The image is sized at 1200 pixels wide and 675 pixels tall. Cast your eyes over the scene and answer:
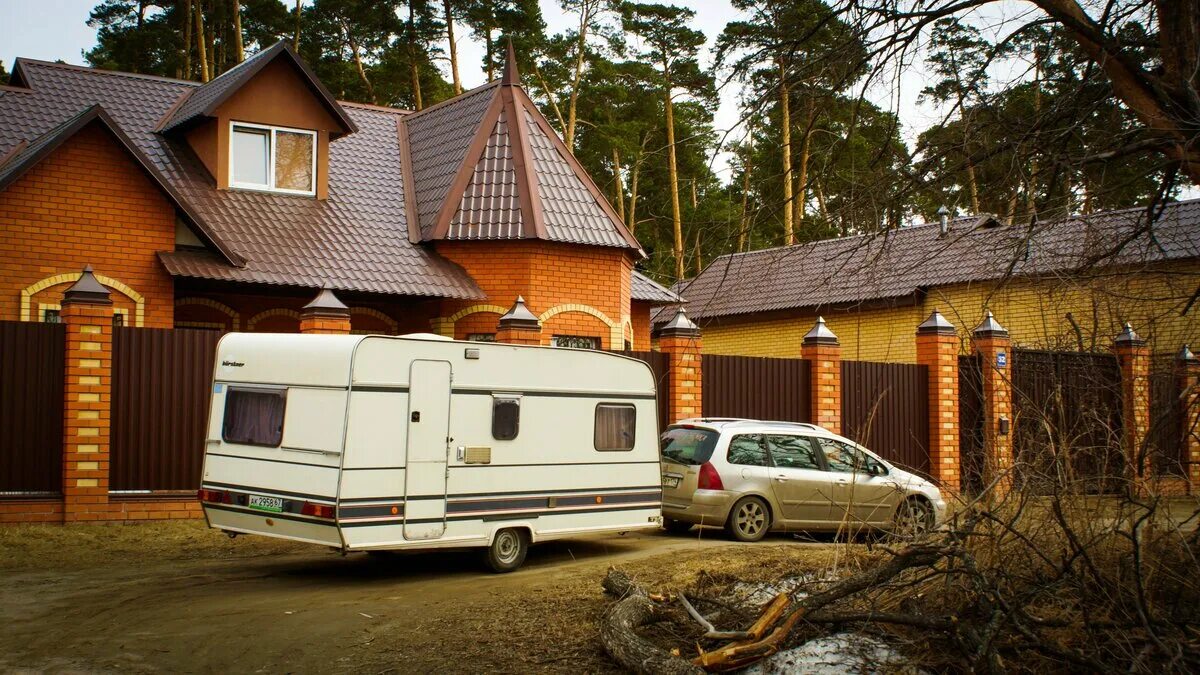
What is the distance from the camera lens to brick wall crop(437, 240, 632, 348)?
19.5 meters

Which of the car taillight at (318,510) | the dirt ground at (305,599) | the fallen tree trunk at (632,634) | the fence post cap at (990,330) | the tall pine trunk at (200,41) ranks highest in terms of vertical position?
the tall pine trunk at (200,41)

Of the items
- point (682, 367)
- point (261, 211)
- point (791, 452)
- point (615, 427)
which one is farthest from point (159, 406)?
point (791, 452)

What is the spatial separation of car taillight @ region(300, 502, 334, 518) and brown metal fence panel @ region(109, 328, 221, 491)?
477 cm

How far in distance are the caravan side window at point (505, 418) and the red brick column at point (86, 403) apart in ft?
17.9

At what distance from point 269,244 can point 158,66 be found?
65.4 ft

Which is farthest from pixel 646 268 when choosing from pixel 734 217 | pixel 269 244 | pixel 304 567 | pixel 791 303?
pixel 734 217

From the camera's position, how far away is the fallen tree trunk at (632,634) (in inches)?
265

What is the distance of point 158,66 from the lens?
35.1 metres

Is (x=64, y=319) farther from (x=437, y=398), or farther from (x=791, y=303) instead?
(x=791, y=303)

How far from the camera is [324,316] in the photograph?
602 inches

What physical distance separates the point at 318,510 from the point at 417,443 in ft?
3.57

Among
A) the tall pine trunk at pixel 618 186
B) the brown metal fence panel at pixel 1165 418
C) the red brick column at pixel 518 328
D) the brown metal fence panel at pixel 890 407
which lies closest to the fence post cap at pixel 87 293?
the red brick column at pixel 518 328

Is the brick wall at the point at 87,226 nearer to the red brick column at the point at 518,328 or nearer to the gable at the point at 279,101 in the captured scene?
the gable at the point at 279,101

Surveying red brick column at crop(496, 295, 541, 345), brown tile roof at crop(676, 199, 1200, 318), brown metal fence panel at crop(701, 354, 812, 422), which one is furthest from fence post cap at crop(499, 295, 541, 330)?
brown metal fence panel at crop(701, 354, 812, 422)
